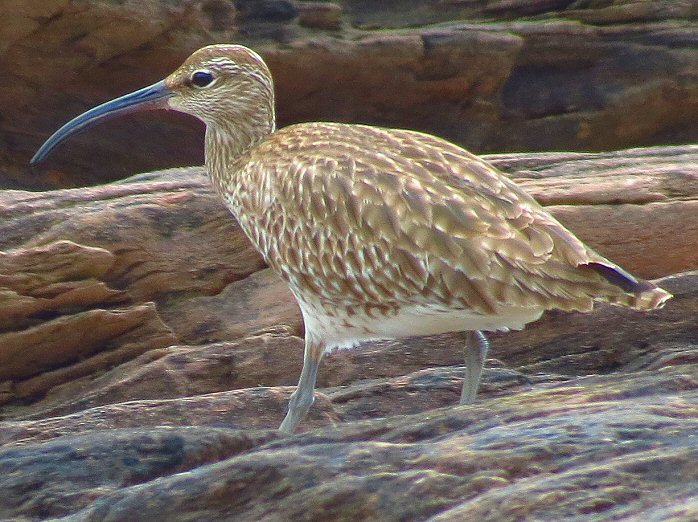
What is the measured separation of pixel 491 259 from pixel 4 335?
12.8ft

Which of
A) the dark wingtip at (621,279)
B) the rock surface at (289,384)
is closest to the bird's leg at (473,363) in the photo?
the rock surface at (289,384)

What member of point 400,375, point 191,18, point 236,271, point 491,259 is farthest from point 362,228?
point 191,18

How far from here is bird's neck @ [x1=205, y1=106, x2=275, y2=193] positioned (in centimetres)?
1038

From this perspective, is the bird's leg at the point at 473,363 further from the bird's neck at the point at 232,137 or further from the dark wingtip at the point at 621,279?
the bird's neck at the point at 232,137

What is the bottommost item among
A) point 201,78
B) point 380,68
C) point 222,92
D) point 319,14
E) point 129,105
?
point 380,68

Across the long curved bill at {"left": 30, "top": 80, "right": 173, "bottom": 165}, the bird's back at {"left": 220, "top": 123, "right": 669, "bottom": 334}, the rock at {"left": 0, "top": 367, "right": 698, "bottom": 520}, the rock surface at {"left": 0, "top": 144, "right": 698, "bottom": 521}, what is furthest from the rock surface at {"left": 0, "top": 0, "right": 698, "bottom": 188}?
the rock at {"left": 0, "top": 367, "right": 698, "bottom": 520}

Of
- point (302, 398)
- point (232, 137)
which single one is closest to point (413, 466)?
point (302, 398)

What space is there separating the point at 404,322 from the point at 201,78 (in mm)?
2810

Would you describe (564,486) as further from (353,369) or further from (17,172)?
(17,172)

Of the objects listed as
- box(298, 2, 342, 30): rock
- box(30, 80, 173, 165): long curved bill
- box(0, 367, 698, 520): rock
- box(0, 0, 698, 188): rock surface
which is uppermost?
box(30, 80, 173, 165): long curved bill

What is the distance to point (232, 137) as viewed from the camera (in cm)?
1048

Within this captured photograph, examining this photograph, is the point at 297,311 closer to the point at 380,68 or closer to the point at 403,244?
the point at 403,244

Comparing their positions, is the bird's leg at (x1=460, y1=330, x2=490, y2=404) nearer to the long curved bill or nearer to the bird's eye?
the bird's eye

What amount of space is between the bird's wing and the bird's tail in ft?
0.05
